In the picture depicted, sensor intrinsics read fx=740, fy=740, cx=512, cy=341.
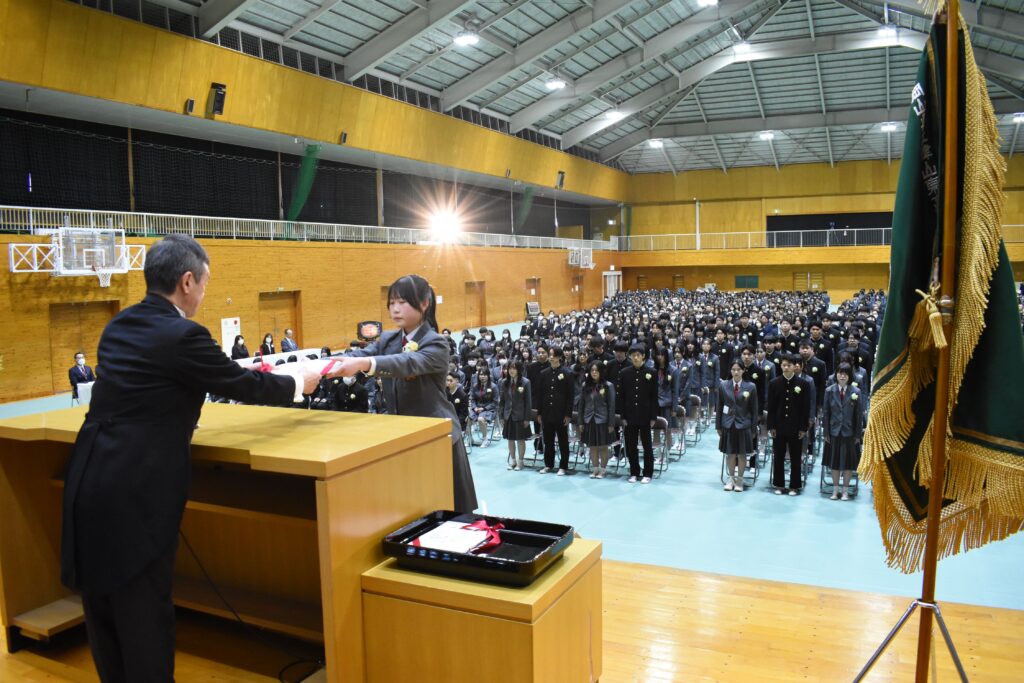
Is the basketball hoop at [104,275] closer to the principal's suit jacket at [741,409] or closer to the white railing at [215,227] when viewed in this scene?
the white railing at [215,227]

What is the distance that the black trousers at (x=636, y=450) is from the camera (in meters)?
10.1

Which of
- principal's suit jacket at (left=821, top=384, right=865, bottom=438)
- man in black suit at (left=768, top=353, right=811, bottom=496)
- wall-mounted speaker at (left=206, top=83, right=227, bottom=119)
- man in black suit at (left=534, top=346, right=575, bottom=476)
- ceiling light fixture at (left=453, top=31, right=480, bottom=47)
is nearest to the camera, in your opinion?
principal's suit jacket at (left=821, top=384, right=865, bottom=438)

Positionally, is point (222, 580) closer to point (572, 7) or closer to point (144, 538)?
point (144, 538)

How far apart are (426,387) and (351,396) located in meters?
8.59

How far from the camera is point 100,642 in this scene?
102 inches

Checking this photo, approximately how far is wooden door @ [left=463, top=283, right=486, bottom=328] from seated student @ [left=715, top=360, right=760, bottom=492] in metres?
24.0

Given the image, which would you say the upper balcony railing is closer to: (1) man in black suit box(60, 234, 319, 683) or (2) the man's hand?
(2) the man's hand

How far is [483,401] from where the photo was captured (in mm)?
13094

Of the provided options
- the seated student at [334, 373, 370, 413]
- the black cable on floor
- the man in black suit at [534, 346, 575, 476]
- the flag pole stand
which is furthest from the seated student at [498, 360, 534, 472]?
the flag pole stand

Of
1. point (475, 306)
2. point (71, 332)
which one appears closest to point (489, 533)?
point (71, 332)

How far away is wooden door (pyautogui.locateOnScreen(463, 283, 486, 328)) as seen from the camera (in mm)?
33281

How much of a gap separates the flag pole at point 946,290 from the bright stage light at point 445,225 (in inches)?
1157

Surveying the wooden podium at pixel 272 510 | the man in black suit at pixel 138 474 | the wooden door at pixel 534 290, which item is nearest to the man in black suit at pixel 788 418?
the wooden podium at pixel 272 510

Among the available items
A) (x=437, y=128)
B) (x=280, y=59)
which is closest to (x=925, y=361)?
(x=280, y=59)
